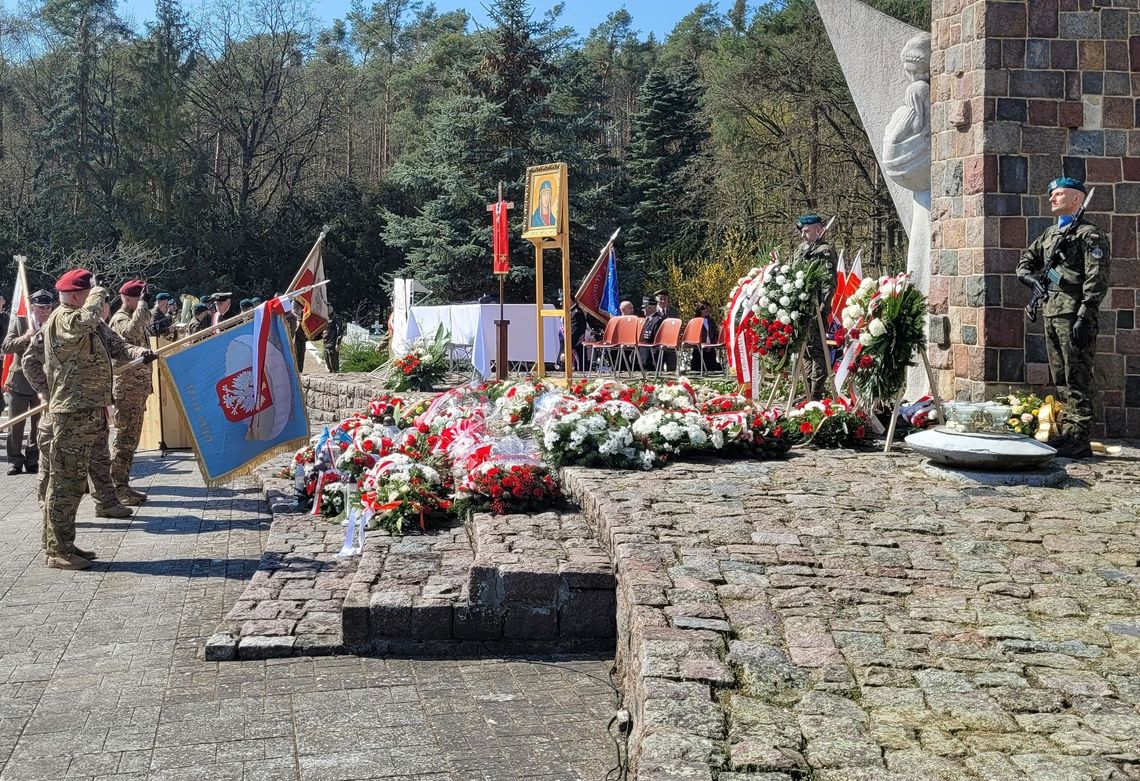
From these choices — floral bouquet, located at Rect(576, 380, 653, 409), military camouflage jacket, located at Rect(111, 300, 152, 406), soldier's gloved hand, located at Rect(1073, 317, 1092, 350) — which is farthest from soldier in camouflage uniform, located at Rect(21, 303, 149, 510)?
soldier's gloved hand, located at Rect(1073, 317, 1092, 350)

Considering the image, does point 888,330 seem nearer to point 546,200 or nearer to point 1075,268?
point 1075,268

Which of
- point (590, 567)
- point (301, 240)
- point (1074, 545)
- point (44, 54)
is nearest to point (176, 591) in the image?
point (590, 567)

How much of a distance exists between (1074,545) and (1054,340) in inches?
128

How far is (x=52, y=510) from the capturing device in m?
7.45

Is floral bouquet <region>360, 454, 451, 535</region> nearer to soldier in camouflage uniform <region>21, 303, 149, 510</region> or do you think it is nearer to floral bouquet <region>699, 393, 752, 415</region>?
soldier in camouflage uniform <region>21, 303, 149, 510</region>

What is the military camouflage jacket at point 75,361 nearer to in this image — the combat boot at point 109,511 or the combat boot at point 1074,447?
the combat boot at point 109,511

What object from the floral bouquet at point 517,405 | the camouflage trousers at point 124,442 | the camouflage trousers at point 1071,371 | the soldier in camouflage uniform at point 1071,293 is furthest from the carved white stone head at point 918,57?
the camouflage trousers at point 124,442

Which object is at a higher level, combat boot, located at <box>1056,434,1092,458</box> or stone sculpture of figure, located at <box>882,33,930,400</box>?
stone sculpture of figure, located at <box>882,33,930,400</box>

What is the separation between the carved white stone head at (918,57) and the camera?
33.3 feet

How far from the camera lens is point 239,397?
354 inches

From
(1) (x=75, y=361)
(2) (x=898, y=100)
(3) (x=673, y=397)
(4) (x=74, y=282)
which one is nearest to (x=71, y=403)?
(1) (x=75, y=361)

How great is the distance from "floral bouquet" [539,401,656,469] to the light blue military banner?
228cm

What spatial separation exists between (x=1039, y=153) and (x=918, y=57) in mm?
1478

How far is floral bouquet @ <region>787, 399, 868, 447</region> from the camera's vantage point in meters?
9.30
